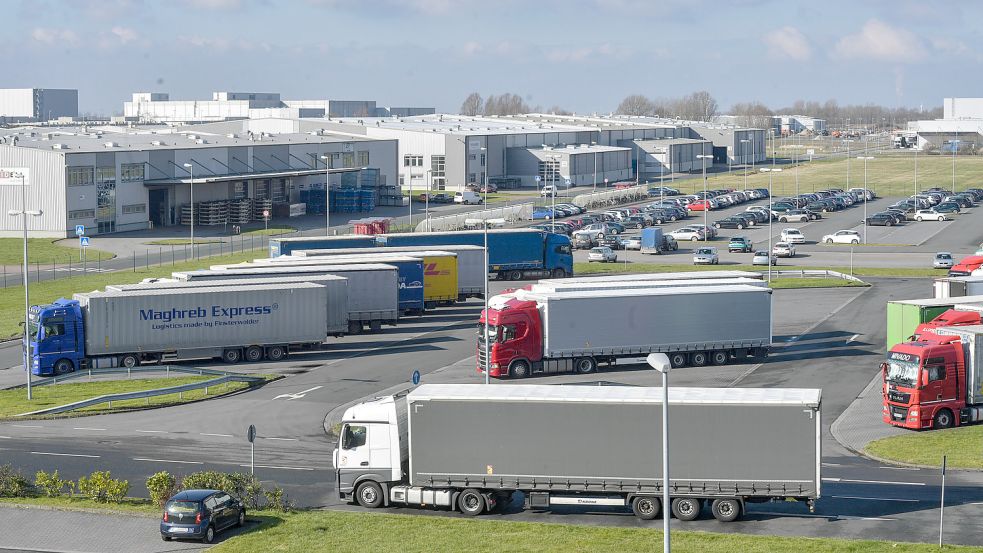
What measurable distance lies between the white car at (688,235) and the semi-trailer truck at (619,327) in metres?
45.7

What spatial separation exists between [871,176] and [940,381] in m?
124

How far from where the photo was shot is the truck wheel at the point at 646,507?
2572 centimetres

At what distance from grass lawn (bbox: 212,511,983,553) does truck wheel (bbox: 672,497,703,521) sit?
20.6 inches

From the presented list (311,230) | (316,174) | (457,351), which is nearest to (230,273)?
(457,351)

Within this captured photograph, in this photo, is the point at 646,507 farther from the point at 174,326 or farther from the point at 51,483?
the point at 174,326

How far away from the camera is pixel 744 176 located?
151 metres

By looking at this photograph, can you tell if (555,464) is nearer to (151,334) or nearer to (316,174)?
(151,334)

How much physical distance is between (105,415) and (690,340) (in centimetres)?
2105

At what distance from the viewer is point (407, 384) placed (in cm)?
4362

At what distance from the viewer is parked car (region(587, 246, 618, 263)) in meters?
78.3

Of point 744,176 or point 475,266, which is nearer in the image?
point 475,266

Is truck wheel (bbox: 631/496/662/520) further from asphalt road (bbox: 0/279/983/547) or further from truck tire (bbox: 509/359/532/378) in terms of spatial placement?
truck tire (bbox: 509/359/532/378)

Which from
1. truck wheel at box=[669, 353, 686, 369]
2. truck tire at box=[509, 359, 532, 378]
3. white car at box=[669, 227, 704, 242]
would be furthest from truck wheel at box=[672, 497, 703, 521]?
white car at box=[669, 227, 704, 242]

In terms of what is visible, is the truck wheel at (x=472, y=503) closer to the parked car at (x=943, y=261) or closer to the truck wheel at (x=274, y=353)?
the truck wheel at (x=274, y=353)
